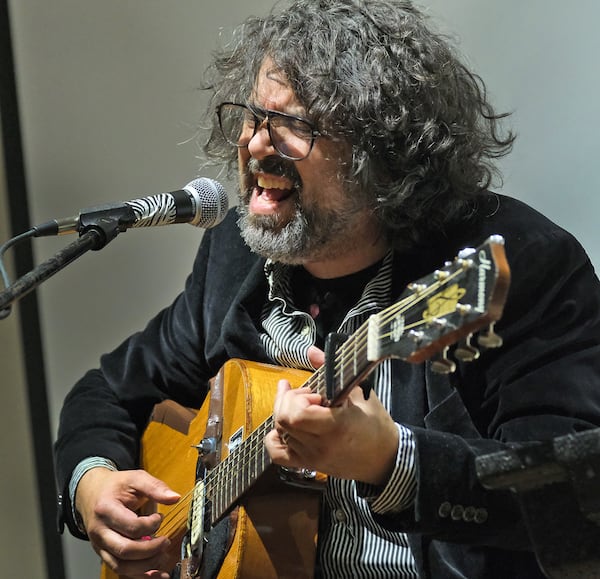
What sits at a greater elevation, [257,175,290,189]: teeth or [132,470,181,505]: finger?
[257,175,290,189]: teeth

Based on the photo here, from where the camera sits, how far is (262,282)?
1686mm

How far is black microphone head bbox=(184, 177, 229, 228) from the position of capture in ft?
4.31

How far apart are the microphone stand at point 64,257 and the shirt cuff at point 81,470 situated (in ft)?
2.24

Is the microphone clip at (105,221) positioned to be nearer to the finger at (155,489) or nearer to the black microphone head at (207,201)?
the black microphone head at (207,201)

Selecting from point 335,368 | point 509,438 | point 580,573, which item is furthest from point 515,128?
point 580,573

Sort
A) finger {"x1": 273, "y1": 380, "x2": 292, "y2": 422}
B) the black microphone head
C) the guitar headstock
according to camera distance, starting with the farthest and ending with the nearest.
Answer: the black microphone head < finger {"x1": 273, "y1": 380, "x2": 292, "y2": 422} < the guitar headstock

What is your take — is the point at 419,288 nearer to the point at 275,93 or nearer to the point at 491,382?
the point at 491,382

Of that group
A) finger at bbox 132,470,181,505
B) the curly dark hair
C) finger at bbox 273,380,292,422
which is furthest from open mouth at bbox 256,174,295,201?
finger at bbox 132,470,181,505

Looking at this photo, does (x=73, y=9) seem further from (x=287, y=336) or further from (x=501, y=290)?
(x=501, y=290)

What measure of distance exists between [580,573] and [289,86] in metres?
0.97

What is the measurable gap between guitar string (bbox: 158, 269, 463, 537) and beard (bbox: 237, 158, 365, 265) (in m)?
0.31

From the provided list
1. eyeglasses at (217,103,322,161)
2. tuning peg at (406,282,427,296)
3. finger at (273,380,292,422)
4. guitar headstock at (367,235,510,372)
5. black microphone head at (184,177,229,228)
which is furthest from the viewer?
eyeglasses at (217,103,322,161)

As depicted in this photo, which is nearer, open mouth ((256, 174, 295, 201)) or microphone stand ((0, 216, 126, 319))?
microphone stand ((0, 216, 126, 319))

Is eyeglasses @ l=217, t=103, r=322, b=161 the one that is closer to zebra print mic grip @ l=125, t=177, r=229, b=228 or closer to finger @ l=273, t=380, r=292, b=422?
zebra print mic grip @ l=125, t=177, r=229, b=228
